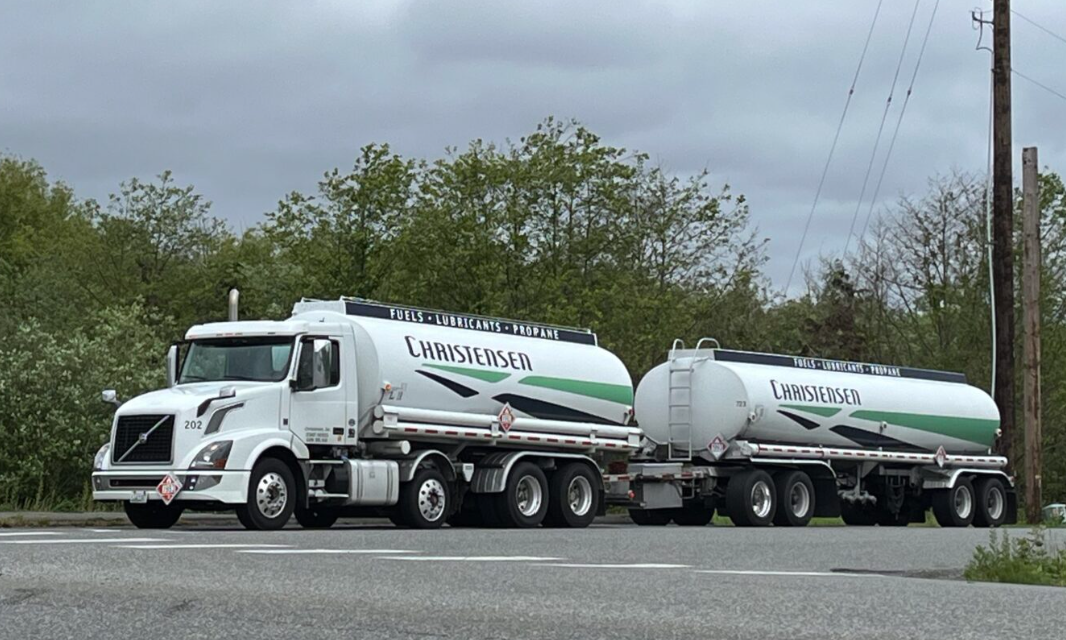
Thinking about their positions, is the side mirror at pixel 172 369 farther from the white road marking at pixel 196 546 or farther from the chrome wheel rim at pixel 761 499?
the chrome wheel rim at pixel 761 499

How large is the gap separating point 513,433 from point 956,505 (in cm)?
1240

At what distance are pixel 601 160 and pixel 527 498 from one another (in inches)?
743

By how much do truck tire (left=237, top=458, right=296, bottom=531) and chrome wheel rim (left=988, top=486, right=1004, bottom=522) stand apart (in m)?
A: 18.2

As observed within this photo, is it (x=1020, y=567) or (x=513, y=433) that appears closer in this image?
(x=1020, y=567)

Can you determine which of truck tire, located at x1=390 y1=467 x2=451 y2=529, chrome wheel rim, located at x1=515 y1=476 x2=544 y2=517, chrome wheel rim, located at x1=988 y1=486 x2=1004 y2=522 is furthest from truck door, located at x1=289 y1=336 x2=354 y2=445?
chrome wheel rim, located at x1=988 y1=486 x2=1004 y2=522

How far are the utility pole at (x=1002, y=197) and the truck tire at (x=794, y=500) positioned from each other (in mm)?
5233

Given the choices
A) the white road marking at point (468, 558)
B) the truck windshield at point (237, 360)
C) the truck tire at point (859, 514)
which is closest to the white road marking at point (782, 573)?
the white road marking at point (468, 558)

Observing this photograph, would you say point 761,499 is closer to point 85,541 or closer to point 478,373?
point 478,373

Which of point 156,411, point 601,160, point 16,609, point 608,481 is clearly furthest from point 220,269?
point 16,609

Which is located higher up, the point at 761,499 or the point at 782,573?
the point at 761,499

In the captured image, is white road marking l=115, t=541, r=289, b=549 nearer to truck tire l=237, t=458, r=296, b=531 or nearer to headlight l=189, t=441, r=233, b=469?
headlight l=189, t=441, r=233, b=469

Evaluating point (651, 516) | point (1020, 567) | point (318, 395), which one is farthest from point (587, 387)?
point (1020, 567)

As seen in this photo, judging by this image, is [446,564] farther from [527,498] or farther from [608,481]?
[608,481]

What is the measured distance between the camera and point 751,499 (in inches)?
1193
